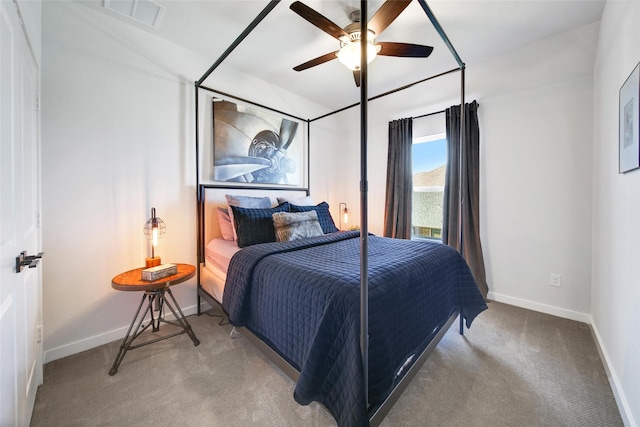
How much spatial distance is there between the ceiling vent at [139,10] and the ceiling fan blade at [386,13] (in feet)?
5.50

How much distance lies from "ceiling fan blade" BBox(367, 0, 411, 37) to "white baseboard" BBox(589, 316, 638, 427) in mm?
2482

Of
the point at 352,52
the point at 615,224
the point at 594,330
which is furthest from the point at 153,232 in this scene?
the point at 594,330

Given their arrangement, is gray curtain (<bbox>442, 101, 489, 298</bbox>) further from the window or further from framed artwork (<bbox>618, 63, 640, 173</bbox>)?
framed artwork (<bbox>618, 63, 640, 173</bbox>)

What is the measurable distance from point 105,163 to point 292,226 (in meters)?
1.62

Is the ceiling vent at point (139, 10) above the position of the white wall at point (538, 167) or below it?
above

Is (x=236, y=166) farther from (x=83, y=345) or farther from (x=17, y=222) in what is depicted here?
(x=83, y=345)

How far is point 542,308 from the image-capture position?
2.50 metres

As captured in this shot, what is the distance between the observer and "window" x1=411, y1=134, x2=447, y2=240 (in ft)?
10.8

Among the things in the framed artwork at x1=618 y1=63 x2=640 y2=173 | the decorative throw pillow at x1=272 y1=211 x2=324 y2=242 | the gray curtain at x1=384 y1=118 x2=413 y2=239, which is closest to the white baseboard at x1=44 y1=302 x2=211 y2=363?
the decorative throw pillow at x1=272 y1=211 x2=324 y2=242

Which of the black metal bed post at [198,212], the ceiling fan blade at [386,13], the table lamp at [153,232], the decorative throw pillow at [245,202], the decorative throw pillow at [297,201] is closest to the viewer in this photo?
the ceiling fan blade at [386,13]

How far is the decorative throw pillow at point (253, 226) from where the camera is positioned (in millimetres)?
2268

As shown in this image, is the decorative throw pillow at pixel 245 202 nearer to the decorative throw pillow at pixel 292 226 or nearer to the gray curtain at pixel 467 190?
the decorative throw pillow at pixel 292 226

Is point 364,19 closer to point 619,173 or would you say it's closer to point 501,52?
point 619,173

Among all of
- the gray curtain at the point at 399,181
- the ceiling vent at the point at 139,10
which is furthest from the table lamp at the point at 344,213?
the ceiling vent at the point at 139,10
